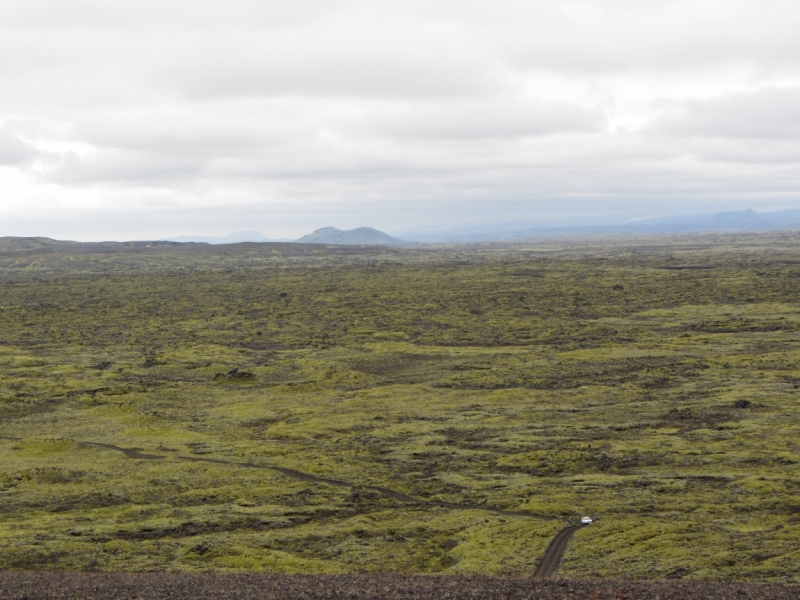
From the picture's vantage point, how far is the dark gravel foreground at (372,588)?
63.4ft

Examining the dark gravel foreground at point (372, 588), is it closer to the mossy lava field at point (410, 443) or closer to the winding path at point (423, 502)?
the mossy lava field at point (410, 443)

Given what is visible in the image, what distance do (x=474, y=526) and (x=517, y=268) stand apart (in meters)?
138

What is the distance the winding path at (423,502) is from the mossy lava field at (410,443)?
18 centimetres

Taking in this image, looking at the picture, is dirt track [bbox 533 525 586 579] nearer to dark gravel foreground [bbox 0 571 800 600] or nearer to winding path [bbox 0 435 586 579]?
winding path [bbox 0 435 586 579]

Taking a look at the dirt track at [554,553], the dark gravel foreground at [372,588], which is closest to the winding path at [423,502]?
the dirt track at [554,553]

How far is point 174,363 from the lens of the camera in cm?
6378

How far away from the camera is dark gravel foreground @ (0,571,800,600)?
19312 millimetres

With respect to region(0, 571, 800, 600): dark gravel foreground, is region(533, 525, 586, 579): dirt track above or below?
below

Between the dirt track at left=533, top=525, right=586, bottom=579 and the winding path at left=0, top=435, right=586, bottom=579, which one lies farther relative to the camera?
the winding path at left=0, top=435, right=586, bottom=579

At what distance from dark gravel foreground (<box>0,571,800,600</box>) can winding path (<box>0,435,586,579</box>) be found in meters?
2.53

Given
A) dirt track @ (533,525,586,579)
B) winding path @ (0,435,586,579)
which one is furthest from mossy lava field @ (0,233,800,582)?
dirt track @ (533,525,586,579)

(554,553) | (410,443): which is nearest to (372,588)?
(554,553)

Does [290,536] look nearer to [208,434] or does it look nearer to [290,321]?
[208,434]

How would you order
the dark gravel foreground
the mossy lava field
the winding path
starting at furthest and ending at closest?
the mossy lava field < the winding path < the dark gravel foreground
